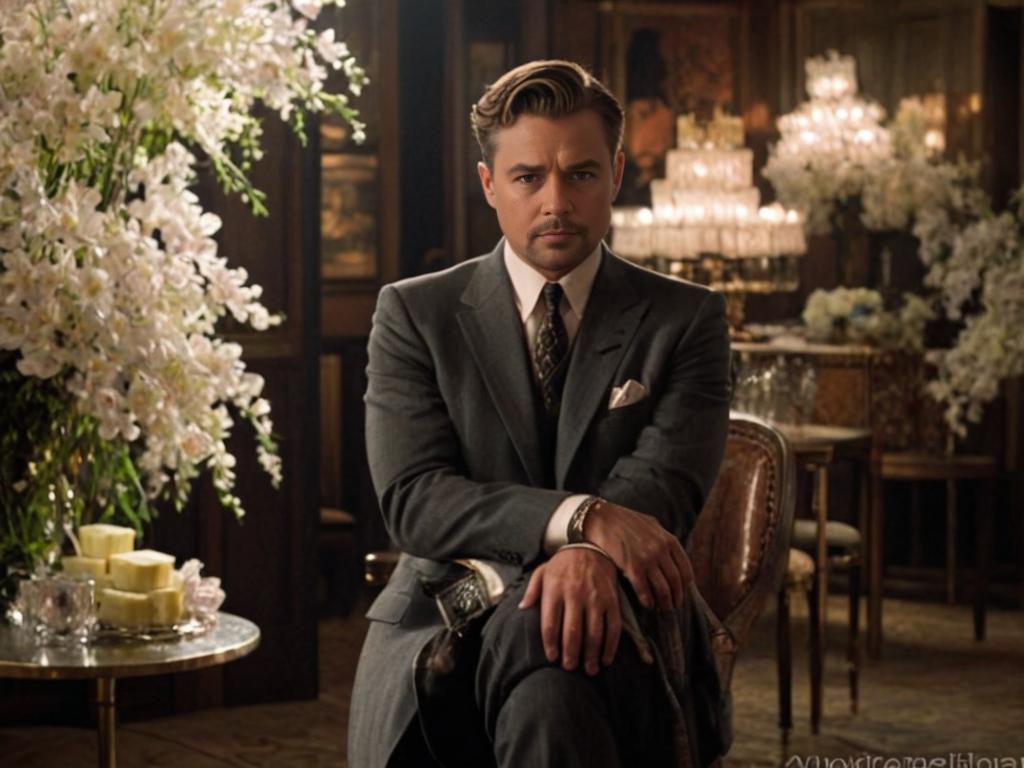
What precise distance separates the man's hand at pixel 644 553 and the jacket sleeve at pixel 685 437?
0.41 feet

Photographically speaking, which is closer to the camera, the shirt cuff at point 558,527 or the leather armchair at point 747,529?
the shirt cuff at point 558,527

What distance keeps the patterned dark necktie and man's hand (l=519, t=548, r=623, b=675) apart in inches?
14.5

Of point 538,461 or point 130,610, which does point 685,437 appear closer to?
point 538,461

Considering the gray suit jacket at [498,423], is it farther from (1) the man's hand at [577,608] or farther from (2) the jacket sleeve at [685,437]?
(1) the man's hand at [577,608]

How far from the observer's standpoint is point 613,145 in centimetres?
262

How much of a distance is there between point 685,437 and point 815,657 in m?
2.97

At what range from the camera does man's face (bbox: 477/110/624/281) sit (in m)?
2.55

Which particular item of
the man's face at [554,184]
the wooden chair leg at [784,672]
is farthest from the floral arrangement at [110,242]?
the wooden chair leg at [784,672]

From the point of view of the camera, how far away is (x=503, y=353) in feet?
8.77

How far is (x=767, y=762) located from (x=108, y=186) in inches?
101

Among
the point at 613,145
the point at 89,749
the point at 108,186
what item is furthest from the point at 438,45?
the point at 613,145

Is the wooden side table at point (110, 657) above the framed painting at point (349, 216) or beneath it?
beneath

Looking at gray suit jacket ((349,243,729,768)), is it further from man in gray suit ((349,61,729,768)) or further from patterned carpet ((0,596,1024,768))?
patterned carpet ((0,596,1024,768))

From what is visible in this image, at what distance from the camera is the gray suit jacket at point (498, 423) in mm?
2551
